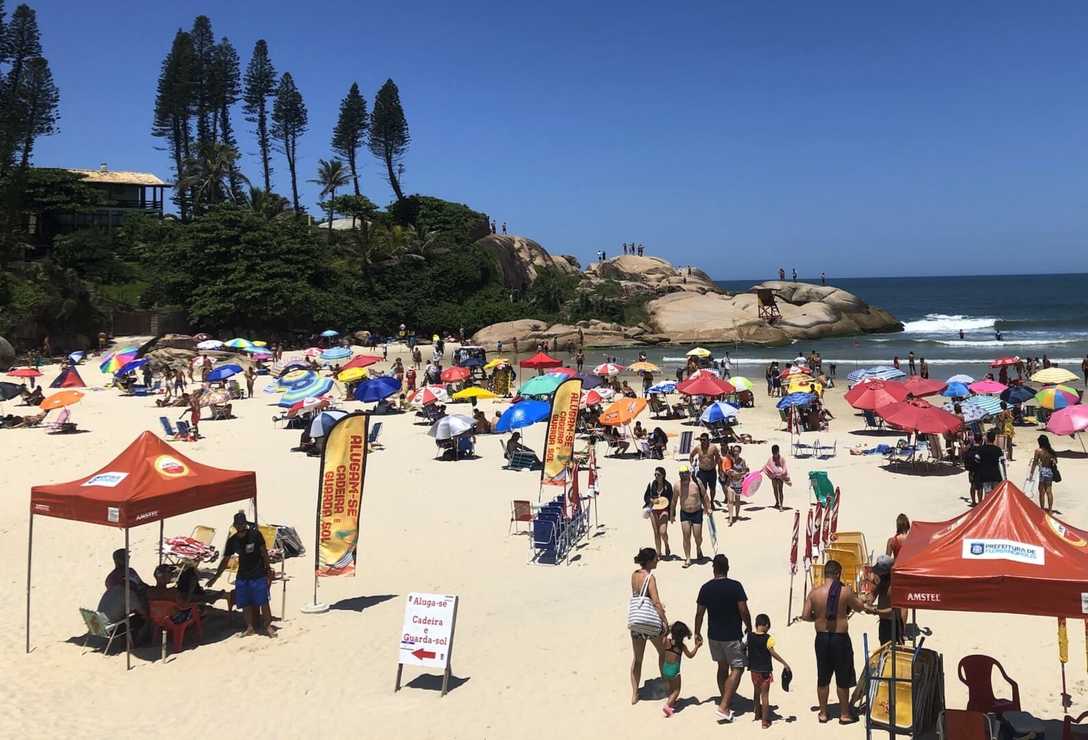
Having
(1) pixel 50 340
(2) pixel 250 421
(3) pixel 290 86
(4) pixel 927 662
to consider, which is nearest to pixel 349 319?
(1) pixel 50 340

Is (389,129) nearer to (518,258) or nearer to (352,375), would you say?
(518,258)

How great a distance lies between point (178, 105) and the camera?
62594mm

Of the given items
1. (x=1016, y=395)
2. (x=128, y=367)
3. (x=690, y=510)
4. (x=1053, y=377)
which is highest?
(x=1053, y=377)

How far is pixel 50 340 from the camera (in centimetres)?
4125

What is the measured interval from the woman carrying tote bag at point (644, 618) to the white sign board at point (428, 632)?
1.66 m

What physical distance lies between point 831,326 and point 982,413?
43.4 m

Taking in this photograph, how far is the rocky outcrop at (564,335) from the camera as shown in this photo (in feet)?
178

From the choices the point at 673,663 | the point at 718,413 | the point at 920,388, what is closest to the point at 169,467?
the point at 673,663

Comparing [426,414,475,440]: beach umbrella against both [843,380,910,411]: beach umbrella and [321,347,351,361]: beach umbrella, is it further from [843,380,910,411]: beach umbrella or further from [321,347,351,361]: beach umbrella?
[321,347,351,361]: beach umbrella

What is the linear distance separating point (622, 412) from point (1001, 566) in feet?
43.7

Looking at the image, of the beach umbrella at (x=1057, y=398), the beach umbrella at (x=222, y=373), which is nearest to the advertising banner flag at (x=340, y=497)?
the beach umbrella at (x=1057, y=398)

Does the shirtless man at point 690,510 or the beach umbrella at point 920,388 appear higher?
the beach umbrella at point 920,388

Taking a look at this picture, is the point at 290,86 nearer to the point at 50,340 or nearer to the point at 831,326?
the point at 50,340

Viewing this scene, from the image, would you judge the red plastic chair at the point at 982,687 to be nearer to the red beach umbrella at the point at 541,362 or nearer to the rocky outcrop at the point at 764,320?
the red beach umbrella at the point at 541,362
